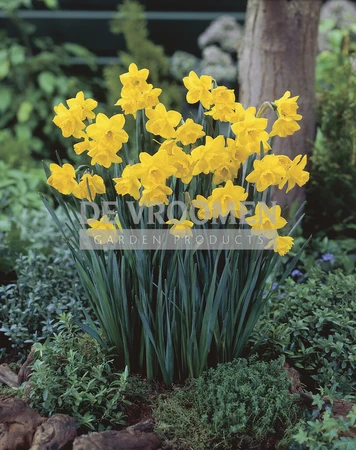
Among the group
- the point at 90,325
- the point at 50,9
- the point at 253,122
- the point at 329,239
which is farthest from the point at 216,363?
the point at 50,9

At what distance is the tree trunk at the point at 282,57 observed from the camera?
3.09 metres

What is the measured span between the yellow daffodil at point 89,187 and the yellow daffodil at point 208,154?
0.99 feet

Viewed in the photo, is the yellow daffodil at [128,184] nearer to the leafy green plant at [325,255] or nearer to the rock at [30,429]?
the rock at [30,429]

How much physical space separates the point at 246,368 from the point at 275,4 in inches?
75.8

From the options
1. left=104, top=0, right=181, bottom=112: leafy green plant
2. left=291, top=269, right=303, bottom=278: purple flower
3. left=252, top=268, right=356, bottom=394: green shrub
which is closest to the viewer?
left=252, top=268, right=356, bottom=394: green shrub

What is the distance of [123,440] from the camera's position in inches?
66.6

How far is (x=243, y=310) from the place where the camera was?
1.93 metres

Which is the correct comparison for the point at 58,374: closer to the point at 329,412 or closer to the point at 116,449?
the point at 116,449

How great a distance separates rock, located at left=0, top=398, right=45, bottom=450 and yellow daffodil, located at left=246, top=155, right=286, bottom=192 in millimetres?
900

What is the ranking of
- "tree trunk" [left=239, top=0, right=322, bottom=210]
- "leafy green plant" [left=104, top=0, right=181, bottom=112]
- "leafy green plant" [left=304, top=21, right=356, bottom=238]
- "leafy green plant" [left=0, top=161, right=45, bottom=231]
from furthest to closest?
"leafy green plant" [left=104, top=0, right=181, bottom=112]
"leafy green plant" [left=0, top=161, right=45, bottom=231]
"leafy green plant" [left=304, top=21, right=356, bottom=238]
"tree trunk" [left=239, top=0, right=322, bottom=210]

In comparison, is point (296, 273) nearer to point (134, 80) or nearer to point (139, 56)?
point (134, 80)

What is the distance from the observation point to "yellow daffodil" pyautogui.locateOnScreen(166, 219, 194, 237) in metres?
1.70

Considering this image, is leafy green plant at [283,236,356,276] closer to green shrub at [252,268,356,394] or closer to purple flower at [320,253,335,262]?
purple flower at [320,253,335,262]

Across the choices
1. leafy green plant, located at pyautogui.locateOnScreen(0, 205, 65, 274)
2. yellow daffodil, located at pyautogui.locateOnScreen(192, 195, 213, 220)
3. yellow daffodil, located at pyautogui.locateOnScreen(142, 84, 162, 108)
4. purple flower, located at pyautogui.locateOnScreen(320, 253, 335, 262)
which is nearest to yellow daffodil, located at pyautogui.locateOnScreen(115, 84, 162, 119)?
yellow daffodil, located at pyautogui.locateOnScreen(142, 84, 162, 108)
